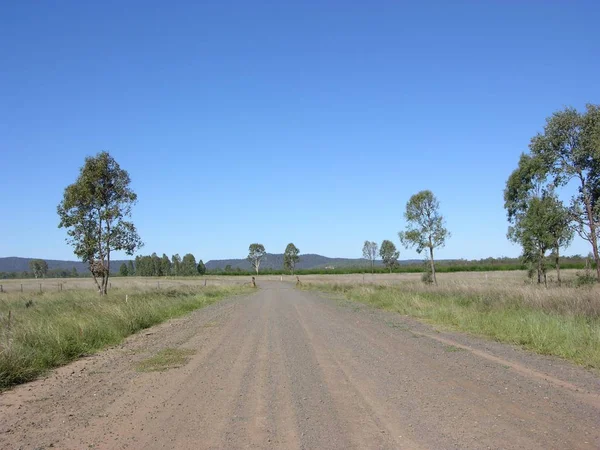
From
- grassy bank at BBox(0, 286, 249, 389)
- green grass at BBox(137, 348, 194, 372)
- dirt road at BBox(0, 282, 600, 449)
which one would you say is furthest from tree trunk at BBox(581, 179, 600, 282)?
green grass at BBox(137, 348, 194, 372)

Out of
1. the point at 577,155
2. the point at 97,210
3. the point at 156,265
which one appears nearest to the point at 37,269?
the point at 156,265

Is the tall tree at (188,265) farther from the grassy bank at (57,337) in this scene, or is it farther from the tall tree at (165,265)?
the grassy bank at (57,337)

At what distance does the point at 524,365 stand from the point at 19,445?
8284 millimetres

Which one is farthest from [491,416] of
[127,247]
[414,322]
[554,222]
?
[554,222]

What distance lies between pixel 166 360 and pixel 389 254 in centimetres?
11772

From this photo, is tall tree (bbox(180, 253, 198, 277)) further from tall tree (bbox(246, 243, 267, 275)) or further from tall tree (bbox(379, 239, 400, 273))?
tall tree (bbox(379, 239, 400, 273))

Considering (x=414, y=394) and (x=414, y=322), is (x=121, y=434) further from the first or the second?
(x=414, y=322)

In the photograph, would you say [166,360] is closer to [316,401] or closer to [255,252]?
[316,401]

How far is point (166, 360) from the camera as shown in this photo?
10289mm

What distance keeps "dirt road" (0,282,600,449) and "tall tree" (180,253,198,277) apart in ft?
422

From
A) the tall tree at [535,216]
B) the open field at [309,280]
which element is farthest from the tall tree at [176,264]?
the tall tree at [535,216]

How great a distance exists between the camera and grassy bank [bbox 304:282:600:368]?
1046cm

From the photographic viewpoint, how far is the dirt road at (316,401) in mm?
5320

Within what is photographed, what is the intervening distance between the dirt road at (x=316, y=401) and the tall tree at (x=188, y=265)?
129 meters
